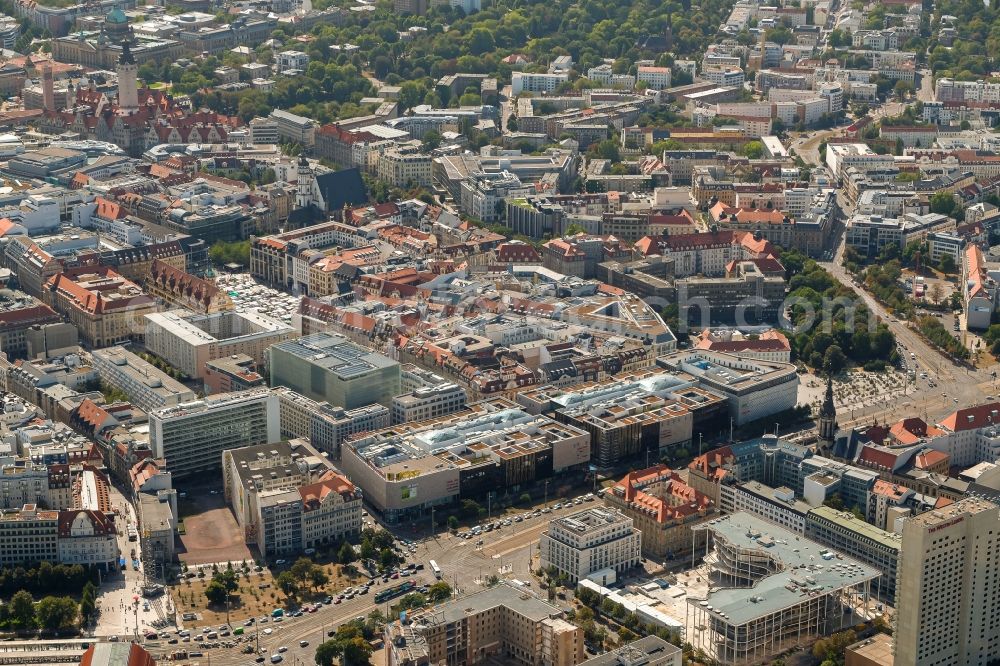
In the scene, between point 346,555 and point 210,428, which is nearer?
point 346,555

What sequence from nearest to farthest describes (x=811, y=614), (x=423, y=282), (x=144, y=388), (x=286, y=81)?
(x=811, y=614) < (x=144, y=388) < (x=423, y=282) < (x=286, y=81)

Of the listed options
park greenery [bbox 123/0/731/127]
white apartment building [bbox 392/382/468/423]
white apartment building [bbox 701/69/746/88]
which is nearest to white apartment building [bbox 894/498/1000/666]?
white apartment building [bbox 392/382/468/423]

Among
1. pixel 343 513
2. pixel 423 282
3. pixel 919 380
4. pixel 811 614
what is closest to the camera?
pixel 811 614

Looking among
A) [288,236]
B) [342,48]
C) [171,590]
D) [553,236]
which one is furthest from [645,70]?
[171,590]

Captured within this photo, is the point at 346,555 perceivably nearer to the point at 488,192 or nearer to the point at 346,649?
the point at 346,649

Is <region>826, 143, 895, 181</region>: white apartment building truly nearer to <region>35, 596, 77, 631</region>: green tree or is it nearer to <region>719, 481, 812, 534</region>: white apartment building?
<region>719, 481, 812, 534</region>: white apartment building

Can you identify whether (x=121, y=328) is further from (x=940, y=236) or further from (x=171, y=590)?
(x=940, y=236)

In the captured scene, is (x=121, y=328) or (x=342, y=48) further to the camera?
(x=342, y=48)

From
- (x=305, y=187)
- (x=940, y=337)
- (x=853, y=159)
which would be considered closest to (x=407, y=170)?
(x=305, y=187)
